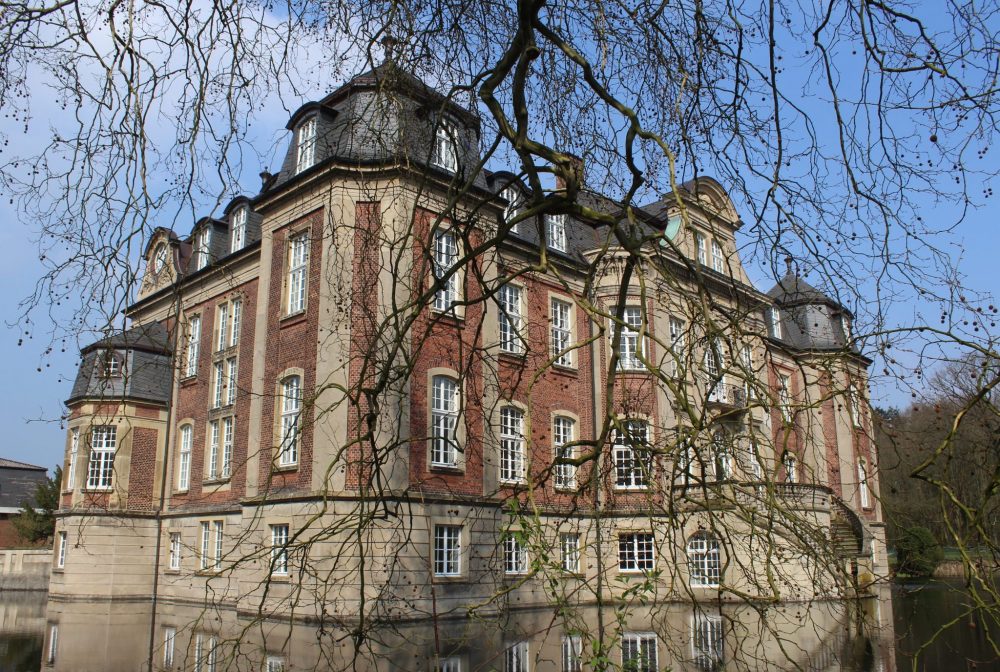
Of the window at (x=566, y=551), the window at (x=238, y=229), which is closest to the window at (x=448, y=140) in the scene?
the window at (x=566, y=551)

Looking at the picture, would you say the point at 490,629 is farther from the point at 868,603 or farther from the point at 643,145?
the point at 868,603

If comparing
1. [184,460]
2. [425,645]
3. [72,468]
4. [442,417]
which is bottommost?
[425,645]

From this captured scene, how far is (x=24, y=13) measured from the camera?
3672mm

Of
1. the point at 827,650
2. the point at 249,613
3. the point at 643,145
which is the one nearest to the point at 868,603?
the point at 827,650

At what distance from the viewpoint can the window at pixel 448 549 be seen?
642 inches

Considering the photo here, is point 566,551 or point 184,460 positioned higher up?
point 184,460

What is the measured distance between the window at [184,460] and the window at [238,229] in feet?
16.8

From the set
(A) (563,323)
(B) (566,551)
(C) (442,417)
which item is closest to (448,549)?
(C) (442,417)

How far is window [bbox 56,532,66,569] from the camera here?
22919 mm

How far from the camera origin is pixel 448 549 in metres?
16.5

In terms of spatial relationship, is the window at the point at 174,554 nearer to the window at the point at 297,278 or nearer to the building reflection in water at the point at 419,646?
the building reflection in water at the point at 419,646

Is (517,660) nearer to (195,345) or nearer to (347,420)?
(347,420)

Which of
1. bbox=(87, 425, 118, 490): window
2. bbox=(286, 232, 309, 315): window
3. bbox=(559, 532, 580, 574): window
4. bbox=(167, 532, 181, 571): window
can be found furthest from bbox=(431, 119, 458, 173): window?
bbox=(87, 425, 118, 490): window

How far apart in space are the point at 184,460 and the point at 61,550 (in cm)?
432
